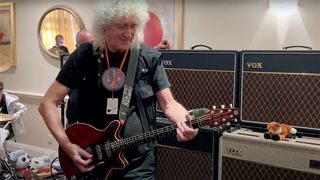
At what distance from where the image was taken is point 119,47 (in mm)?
1635

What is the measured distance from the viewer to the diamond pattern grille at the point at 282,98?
2201 millimetres

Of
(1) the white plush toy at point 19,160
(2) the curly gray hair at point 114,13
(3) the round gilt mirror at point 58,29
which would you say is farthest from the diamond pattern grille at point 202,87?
(1) the white plush toy at point 19,160

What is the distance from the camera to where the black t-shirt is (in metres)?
1.65

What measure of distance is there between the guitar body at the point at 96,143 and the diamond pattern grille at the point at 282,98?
1086 millimetres

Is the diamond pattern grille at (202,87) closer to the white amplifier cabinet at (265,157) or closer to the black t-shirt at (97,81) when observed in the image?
the white amplifier cabinet at (265,157)

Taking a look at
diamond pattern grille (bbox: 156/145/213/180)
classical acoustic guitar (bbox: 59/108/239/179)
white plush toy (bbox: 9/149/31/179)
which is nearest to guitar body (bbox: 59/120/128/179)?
classical acoustic guitar (bbox: 59/108/239/179)

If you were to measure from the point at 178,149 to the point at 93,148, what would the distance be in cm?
112

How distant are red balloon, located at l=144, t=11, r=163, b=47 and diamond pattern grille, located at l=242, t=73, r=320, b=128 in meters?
1.30

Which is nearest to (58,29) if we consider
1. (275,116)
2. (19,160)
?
(19,160)

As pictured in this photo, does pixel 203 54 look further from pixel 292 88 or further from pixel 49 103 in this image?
pixel 49 103

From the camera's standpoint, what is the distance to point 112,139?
1.67 meters

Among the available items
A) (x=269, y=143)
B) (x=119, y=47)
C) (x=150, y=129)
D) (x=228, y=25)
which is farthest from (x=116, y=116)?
(x=228, y=25)

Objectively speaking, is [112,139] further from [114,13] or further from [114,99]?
[114,13]

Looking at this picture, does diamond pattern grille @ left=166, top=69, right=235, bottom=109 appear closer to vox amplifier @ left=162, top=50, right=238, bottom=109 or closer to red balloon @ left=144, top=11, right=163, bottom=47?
vox amplifier @ left=162, top=50, right=238, bottom=109
